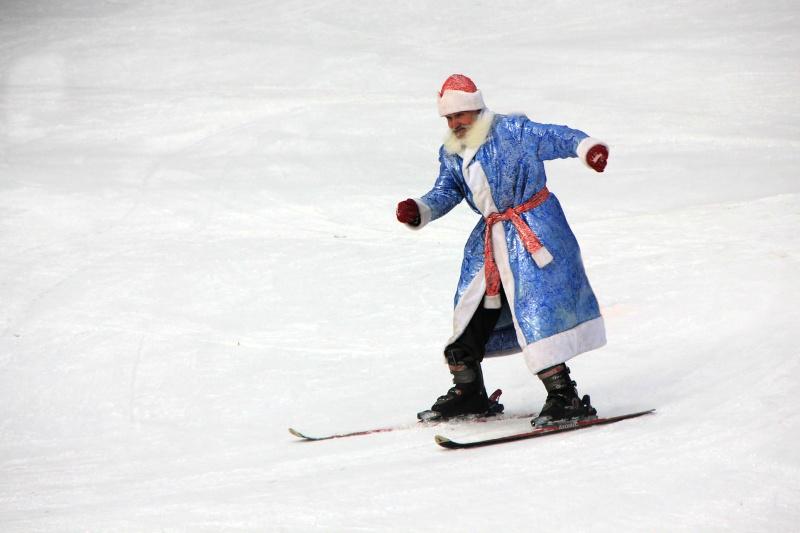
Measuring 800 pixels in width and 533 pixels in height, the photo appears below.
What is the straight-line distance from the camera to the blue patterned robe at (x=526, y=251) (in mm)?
4234


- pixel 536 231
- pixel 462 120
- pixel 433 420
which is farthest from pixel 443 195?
pixel 433 420

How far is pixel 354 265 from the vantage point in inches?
288

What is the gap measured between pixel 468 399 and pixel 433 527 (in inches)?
59.3

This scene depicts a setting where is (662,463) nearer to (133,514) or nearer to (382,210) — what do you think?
(133,514)

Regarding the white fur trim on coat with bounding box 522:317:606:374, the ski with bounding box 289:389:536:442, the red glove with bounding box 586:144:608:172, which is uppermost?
the red glove with bounding box 586:144:608:172

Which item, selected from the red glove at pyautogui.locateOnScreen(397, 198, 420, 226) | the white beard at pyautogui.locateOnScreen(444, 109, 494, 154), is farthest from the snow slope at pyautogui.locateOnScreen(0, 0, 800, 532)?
the white beard at pyautogui.locateOnScreen(444, 109, 494, 154)

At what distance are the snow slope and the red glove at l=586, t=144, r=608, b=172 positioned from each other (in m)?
0.86

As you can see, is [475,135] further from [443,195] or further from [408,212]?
[408,212]

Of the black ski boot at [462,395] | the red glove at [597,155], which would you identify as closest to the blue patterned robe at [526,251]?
the red glove at [597,155]

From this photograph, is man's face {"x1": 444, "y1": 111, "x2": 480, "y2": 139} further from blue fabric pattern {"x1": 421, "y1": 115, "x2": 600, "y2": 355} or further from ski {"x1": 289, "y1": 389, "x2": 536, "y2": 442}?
ski {"x1": 289, "y1": 389, "x2": 536, "y2": 442}

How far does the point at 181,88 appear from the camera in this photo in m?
11.7

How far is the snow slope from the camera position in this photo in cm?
359

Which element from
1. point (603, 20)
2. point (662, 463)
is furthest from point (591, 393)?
point (603, 20)

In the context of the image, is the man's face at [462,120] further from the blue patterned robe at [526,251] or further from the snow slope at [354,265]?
the snow slope at [354,265]
